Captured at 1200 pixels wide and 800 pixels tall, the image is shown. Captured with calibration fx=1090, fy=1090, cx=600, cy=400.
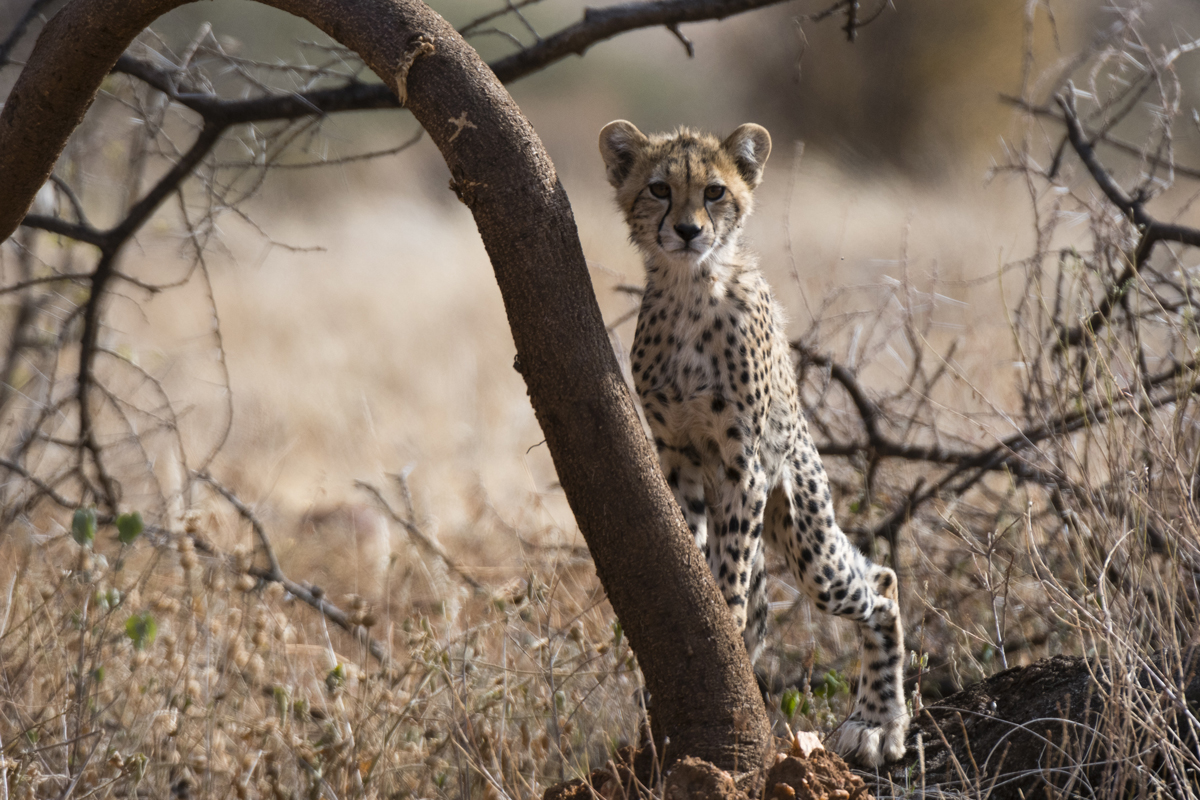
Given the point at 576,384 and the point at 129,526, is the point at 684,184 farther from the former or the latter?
the point at 129,526

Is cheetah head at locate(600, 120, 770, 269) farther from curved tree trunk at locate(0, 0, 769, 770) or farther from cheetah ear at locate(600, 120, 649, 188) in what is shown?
curved tree trunk at locate(0, 0, 769, 770)

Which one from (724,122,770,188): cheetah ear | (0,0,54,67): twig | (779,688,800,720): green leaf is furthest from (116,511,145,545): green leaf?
(724,122,770,188): cheetah ear

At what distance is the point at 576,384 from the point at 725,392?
40.7 inches

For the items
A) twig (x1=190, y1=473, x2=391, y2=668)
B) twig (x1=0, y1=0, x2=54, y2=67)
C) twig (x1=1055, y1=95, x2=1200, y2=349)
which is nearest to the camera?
twig (x1=0, y1=0, x2=54, y2=67)

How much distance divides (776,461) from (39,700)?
250 centimetres

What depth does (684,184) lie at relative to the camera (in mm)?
3004

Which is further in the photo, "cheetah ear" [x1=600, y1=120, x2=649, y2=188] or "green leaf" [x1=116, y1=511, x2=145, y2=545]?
"cheetah ear" [x1=600, y1=120, x2=649, y2=188]

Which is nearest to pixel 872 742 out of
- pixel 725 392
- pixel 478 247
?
pixel 725 392

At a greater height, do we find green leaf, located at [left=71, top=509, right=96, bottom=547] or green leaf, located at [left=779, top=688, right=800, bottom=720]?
green leaf, located at [left=71, top=509, right=96, bottom=547]

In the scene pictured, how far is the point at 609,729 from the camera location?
3.55m

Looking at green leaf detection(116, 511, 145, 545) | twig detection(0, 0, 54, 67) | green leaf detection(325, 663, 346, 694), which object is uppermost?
twig detection(0, 0, 54, 67)

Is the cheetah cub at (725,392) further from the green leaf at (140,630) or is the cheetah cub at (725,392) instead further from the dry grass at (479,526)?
the green leaf at (140,630)

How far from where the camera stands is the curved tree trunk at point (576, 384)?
6.88 ft

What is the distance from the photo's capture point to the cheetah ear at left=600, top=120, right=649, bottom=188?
3.13m
